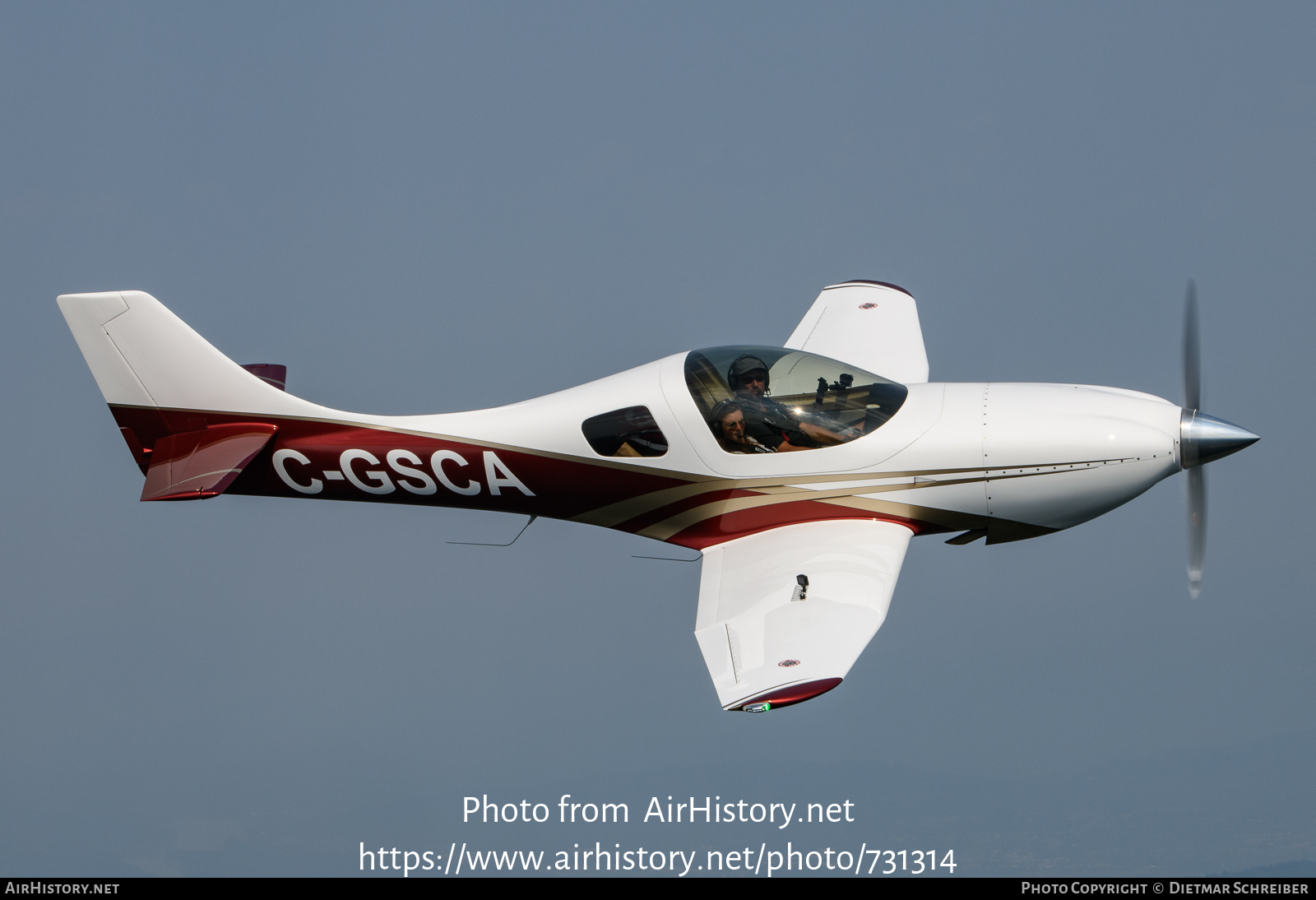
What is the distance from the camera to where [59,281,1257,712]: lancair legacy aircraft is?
1215cm

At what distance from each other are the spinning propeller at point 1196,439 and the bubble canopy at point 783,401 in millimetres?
2665

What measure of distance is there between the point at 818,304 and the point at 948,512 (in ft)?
14.6

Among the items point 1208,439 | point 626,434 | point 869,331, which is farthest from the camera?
point 869,331

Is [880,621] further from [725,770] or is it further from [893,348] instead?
[725,770]

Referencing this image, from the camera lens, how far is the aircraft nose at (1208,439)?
12.0 meters

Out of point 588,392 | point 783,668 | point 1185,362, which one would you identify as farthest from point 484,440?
point 1185,362

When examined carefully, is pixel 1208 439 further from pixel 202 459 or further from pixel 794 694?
pixel 202 459

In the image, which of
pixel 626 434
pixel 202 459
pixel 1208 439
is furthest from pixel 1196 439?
pixel 202 459

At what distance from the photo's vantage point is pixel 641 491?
42.7 feet

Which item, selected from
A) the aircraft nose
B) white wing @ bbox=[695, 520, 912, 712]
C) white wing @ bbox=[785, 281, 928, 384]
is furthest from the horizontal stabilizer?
the aircraft nose

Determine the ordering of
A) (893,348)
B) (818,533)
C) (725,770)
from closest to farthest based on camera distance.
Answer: (818,533) < (893,348) < (725,770)

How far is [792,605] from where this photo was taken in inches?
456

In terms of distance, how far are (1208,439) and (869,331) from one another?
15.0 feet

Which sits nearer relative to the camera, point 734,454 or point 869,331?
point 734,454
